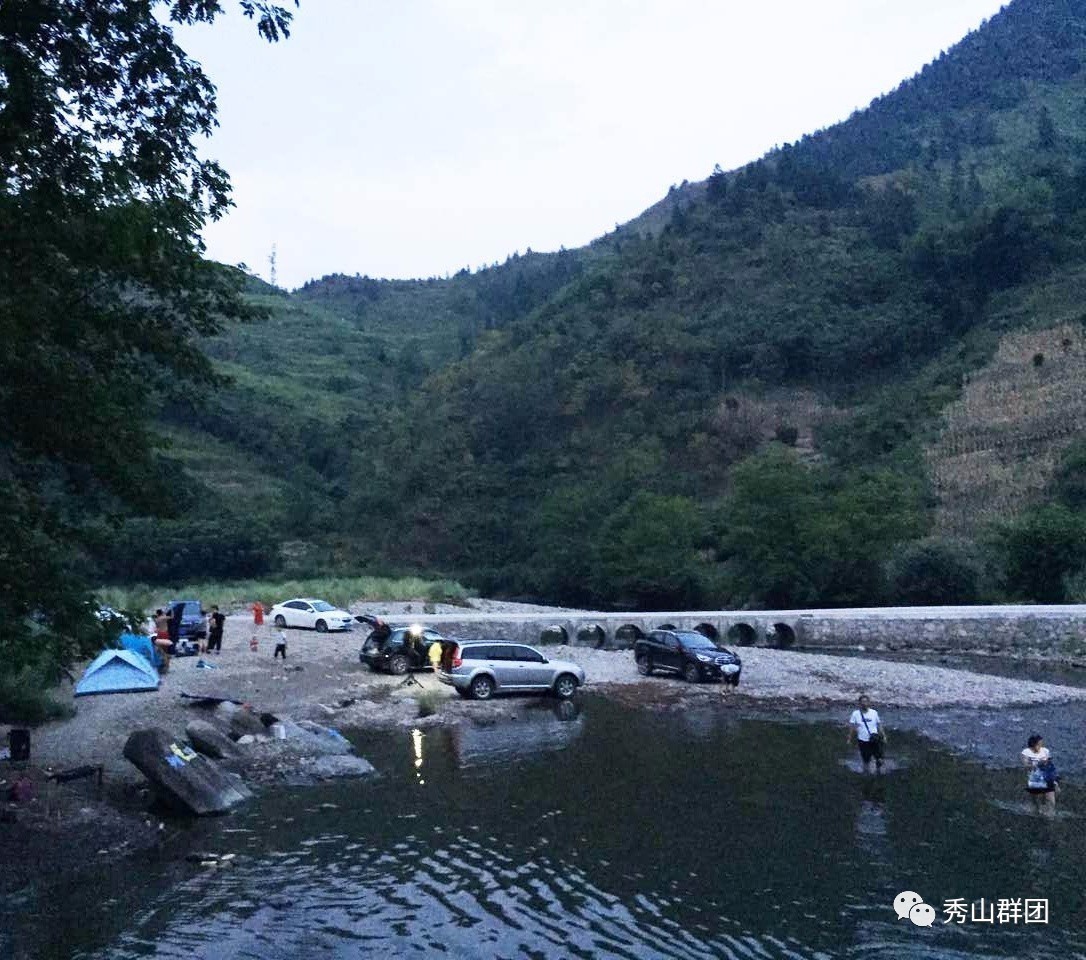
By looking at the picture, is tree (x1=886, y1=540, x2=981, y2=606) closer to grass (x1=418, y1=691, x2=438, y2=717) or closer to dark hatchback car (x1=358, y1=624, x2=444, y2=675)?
dark hatchback car (x1=358, y1=624, x2=444, y2=675)

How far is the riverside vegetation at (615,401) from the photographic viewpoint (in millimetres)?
11117

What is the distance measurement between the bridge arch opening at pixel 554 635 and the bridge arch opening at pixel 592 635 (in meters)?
0.75

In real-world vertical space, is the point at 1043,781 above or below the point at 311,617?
below

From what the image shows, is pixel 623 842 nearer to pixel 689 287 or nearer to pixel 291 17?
pixel 291 17

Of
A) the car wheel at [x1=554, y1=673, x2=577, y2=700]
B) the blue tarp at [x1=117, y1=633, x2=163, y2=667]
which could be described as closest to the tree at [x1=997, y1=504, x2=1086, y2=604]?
the car wheel at [x1=554, y1=673, x2=577, y2=700]

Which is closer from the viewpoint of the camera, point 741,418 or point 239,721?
point 239,721

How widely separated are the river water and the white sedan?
2351 centimetres

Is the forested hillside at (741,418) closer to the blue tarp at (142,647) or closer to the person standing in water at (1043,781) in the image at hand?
the blue tarp at (142,647)

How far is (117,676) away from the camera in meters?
24.9

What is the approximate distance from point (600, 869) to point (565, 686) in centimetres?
1578

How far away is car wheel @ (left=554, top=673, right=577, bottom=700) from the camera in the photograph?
2842cm

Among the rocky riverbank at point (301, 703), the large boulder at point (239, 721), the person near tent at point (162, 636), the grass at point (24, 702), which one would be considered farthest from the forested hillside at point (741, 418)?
the grass at point (24, 702)

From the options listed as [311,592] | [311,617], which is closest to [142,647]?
[311,617]

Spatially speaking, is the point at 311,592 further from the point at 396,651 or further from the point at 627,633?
the point at 396,651
